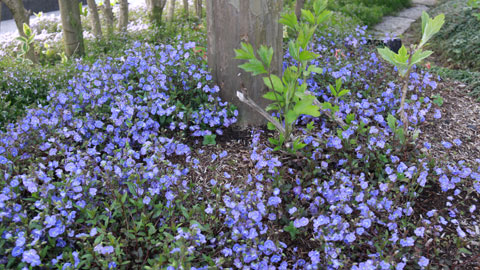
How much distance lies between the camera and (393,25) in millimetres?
7445

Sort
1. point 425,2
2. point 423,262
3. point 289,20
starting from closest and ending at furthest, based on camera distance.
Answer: point 423,262
point 289,20
point 425,2

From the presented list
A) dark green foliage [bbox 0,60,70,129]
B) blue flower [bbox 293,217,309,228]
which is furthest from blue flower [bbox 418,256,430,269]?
dark green foliage [bbox 0,60,70,129]

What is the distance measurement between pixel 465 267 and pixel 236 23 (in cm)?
209

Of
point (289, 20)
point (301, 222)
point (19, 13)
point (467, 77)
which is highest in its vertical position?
point (289, 20)

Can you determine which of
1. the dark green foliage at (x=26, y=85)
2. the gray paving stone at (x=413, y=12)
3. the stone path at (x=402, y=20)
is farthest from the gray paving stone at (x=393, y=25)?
the dark green foliage at (x=26, y=85)

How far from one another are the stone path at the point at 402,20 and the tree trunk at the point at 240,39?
3979 millimetres

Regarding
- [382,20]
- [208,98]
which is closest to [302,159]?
[208,98]

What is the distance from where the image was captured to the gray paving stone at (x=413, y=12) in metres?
7.98

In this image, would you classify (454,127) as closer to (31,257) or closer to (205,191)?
(205,191)

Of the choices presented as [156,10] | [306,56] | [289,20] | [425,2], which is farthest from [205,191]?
[425,2]

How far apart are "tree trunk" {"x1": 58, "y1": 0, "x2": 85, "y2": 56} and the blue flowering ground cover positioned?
7.24 feet

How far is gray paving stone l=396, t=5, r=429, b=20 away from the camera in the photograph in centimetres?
798

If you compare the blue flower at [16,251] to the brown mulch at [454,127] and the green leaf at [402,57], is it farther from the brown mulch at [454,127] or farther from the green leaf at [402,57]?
the brown mulch at [454,127]

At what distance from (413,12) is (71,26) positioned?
20.4 ft
